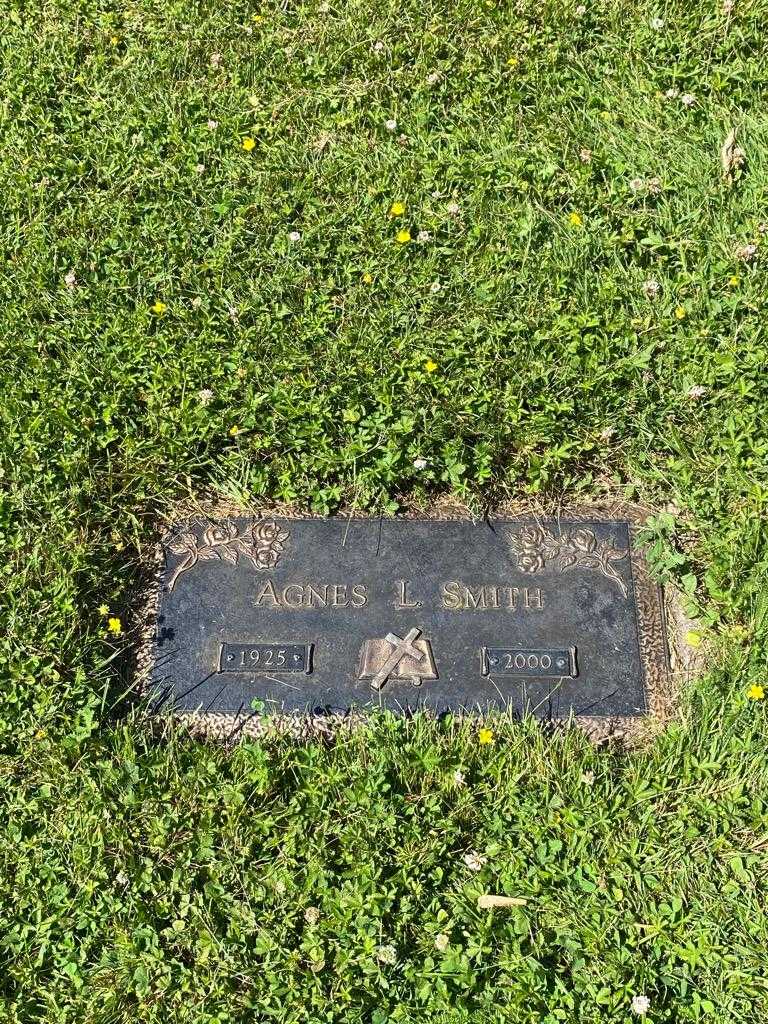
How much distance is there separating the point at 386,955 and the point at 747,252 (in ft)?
8.88

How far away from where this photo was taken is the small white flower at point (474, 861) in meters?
2.42

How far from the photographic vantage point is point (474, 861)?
2422 millimetres

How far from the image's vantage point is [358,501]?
3.03 meters

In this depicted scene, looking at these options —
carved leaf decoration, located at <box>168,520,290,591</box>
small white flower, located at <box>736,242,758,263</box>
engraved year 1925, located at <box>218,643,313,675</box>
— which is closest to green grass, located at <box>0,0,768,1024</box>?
small white flower, located at <box>736,242,758,263</box>

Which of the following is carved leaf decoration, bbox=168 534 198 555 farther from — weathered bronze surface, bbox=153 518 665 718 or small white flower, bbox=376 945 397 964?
small white flower, bbox=376 945 397 964

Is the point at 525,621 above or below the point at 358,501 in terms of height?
below

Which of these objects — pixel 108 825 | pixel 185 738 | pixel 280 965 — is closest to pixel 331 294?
pixel 185 738

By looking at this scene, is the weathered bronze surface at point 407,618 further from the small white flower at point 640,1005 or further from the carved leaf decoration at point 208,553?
the small white flower at point 640,1005

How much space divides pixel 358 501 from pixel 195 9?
273 centimetres

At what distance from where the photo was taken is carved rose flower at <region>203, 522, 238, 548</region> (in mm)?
3012

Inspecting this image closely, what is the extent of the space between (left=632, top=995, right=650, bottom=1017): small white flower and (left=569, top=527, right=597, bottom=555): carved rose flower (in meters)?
1.28

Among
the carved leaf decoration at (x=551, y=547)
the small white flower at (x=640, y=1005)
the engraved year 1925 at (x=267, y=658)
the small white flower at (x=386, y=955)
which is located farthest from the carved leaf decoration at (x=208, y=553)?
the small white flower at (x=640, y=1005)

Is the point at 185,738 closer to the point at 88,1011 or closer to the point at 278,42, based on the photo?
the point at 88,1011

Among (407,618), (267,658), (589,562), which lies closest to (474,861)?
(407,618)
